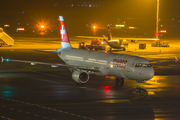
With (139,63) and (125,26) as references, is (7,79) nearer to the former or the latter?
(139,63)

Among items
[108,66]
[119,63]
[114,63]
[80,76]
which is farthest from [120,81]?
[80,76]

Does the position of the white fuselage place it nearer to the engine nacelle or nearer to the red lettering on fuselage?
the red lettering on fuselage

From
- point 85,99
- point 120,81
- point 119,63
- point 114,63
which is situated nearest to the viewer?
point 85,99

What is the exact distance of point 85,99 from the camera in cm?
2295

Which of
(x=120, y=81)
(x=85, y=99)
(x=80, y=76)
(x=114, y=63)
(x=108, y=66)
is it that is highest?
(x=114, y=63)

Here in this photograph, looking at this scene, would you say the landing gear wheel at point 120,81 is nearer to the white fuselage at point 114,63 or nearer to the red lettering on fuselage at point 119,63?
the white fuselage at point 114,63

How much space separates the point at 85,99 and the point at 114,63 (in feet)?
22.0

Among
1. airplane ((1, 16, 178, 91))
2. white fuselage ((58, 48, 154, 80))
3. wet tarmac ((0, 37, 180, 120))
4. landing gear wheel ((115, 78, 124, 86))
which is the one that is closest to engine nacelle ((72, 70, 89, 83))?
airplane ((1, 16, 178, 91))

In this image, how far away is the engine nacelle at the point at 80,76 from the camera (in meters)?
28.5

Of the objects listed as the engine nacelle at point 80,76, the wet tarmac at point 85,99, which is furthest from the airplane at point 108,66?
the wet tarmac at point 85,99

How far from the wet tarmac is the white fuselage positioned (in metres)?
1.57

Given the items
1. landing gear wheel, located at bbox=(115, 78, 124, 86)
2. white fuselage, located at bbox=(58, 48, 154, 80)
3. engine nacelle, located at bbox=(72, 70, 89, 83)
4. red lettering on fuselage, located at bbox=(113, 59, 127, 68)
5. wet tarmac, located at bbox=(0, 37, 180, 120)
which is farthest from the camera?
landing gear wheel, located at bbox=(115, 78, 124, 86)

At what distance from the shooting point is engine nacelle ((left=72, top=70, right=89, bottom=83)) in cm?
2853

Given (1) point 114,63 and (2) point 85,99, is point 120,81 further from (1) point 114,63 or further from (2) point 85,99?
(2) point 85,99
